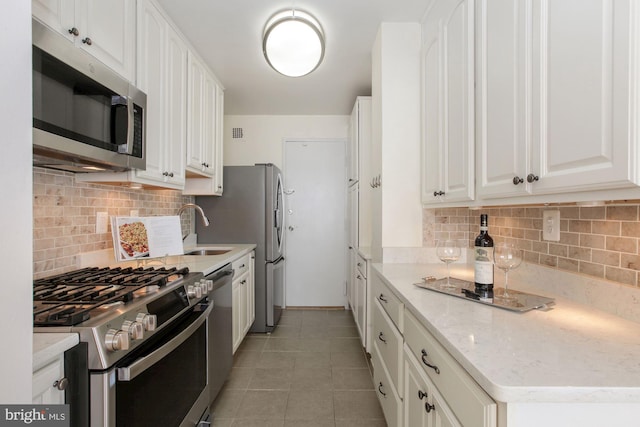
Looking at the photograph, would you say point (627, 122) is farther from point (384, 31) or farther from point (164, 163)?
point (164, 163)

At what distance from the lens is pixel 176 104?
218cm

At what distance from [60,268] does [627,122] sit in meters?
2.23

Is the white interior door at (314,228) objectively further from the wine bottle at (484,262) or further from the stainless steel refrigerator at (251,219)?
the wine bottle at (484,262)

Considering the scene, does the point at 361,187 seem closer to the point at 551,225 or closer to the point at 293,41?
the point at 293,41

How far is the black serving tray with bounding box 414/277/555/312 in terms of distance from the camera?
1128mm

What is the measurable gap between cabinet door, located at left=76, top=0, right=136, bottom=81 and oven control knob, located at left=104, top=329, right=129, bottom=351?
1.16 m

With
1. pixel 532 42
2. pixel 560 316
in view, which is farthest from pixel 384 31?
pixel 560 316

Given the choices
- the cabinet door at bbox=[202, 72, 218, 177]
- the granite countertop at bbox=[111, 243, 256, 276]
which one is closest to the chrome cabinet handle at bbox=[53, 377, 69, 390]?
the granite countertop at bbox=[111, 243, 256, 276]

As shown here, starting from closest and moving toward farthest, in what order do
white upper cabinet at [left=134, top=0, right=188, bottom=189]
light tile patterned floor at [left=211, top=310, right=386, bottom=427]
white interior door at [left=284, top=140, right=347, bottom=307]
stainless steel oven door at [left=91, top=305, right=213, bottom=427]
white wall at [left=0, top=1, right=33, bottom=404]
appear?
white wall at [left=0, top=1, right=33, bottom=404]
stainless steel oven door at [left=91, top=305, right=213, bottom=427]
white upper cabinet at [left=134, top=0, right=188, bottom=189]
light tile patterned floor at [left=211, top=310, right=386, bottom=427]
white interior door at [left=284, top=140, right=347, bottom=307]

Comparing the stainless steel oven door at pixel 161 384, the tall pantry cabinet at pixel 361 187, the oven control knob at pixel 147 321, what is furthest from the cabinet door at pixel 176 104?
the tall pantry cabinet at pixel 361 187

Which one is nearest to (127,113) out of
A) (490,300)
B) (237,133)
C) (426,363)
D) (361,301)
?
(426,363)

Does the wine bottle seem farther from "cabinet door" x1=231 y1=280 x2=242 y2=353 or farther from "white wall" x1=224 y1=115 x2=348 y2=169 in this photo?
"white wall" x1=224 y1=115 x2=348 y2=169

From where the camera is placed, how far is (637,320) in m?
0.97

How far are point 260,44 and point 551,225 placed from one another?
2.23 m
